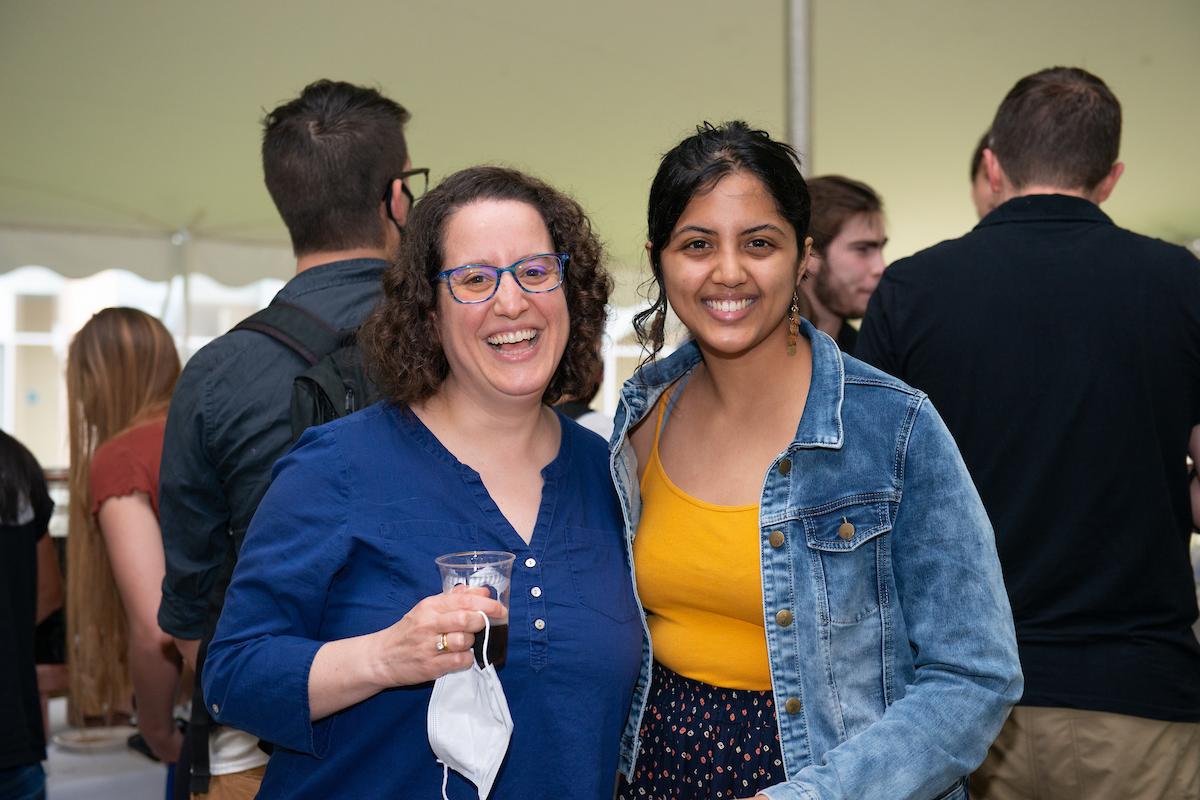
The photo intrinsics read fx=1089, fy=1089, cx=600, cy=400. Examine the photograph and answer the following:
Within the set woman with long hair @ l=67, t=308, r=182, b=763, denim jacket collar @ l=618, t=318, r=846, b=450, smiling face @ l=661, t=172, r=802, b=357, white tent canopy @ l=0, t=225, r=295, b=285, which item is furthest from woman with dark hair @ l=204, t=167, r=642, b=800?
white tent canopy @ l=0, t=225, r=295, b=285

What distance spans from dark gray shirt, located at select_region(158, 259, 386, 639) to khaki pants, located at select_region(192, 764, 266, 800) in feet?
0.95

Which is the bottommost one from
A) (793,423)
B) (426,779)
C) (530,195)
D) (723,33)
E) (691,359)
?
(426,779)

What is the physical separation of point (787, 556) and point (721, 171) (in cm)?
58

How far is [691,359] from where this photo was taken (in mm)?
1909

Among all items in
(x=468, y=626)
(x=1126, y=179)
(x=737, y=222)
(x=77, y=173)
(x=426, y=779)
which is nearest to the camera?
(x=468, y=626)

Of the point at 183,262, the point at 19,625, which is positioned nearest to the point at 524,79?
the point at 183,262

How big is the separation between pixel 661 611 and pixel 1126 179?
22.1ft

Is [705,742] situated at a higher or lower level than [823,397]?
lower

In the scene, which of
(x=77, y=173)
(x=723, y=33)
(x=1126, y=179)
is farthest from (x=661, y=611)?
(x=1126, y=179)

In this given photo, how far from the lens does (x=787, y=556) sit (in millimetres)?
1563

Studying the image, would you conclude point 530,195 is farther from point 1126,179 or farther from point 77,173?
point 1126,179

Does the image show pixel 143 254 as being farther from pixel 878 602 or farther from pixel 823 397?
pixel 878 602

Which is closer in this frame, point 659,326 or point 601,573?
point 601,573

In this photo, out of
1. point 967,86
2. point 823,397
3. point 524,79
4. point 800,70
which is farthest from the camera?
point 967,86
